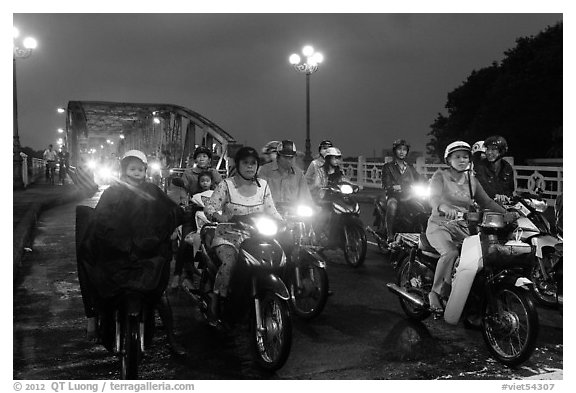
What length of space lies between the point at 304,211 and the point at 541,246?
229 cm

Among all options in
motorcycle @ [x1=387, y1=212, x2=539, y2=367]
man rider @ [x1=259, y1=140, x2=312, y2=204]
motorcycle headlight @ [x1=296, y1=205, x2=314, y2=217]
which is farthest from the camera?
man rider @ [x1=259, y1=140, x2=312, y2=204]

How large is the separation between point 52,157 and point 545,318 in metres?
24.6

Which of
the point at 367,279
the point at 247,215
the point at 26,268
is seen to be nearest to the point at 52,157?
the point at 26,268

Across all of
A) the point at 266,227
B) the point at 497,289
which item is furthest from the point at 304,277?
the point at 497,289

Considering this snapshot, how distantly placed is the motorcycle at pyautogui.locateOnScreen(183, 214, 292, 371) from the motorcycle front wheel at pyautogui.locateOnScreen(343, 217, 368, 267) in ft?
10.8

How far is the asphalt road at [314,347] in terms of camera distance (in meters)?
4.11

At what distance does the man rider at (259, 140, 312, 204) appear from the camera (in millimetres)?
6660

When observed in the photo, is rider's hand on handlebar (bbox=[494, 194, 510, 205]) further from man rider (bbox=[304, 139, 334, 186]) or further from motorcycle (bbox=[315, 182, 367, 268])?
man rider (bbox=[304, 139, 334, 186])

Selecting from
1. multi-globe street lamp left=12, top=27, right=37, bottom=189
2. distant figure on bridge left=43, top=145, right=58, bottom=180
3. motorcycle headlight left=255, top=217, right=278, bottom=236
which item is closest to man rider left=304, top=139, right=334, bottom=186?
motorcycle headlight left=255, top=217, right=278, bottom=236

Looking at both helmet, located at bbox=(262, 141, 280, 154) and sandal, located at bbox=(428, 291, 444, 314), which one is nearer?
sandal, located at bbox=(428, 291, 444, 314)

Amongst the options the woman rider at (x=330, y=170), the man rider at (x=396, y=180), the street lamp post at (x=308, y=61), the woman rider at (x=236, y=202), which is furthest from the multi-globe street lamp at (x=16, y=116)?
the woman rider at (x=236, y=202)

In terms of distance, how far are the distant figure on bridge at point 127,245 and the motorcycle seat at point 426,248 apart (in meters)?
2.27

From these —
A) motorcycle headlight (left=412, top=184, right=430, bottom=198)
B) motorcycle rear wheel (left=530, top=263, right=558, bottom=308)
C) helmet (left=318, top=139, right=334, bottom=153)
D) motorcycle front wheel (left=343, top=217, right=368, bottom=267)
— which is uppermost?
helmet (left=318, top=139, right=334, bottom=153)
